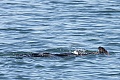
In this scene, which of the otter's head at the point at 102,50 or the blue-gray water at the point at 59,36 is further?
the otter's head at the point at 102,50

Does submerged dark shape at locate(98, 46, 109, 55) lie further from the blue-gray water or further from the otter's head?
the blue-gray water

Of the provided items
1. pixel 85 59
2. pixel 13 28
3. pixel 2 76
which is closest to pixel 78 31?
pixel 13 28

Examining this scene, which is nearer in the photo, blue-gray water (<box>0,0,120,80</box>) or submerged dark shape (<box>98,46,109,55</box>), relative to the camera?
blue-gray water (<box>0,0,120,80</box>)

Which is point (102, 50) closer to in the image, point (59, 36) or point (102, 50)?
point (102, 50)

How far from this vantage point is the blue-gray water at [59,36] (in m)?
22.0

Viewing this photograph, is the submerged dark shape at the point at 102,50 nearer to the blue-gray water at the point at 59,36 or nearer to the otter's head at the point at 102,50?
the otter's head at the point at 102,50

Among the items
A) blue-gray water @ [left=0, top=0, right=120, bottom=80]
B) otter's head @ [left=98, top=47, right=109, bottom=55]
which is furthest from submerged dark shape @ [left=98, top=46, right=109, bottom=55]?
blue-gray water @ [left=0, top=0, right=120, bottom=80]

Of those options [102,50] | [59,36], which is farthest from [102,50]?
[59,36]

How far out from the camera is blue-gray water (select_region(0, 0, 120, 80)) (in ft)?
72.2

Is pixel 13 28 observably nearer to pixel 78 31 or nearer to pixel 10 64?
pixel 78 31

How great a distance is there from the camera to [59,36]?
28.0 metres

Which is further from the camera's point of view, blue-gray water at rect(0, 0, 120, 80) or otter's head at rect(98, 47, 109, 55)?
otter's head at rect(98, 47, 109, 55)

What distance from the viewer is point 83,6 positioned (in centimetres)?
3494

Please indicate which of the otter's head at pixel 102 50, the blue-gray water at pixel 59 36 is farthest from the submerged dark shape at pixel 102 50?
the blue-gray water at pixel 59 36
